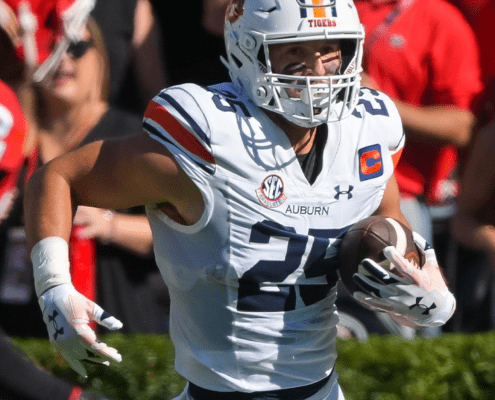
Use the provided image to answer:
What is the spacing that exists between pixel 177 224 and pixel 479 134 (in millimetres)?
2249

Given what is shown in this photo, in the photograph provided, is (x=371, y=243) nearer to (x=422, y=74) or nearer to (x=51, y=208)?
(x=51, y=208)

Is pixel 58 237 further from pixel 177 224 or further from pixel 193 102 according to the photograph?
pixel 193 102

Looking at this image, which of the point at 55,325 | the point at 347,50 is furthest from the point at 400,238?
the point at 55,325

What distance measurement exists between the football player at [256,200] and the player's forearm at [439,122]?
1633 millimetres

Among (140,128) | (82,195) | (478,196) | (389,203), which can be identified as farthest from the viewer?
(140,128)

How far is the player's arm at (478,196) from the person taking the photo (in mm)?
4281

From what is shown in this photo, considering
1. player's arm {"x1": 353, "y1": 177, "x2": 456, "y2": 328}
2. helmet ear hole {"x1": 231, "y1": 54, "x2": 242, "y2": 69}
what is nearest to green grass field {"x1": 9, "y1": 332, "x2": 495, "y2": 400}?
player's arm {"x1": 353, "y1": 177, "x2": 456, "y2": 328}

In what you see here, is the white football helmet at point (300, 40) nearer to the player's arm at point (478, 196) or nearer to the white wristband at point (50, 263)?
the white wristband at point (50, 263)

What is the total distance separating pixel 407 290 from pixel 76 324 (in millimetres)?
878

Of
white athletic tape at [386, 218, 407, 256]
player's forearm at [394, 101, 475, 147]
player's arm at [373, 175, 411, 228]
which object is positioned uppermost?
white athletic tape at [386, 218, 407, 256]

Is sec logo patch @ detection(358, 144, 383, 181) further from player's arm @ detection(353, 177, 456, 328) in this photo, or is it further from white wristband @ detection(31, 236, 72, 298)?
white wristband @ detection(31, 236, 72, 298)

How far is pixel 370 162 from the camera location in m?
2.65

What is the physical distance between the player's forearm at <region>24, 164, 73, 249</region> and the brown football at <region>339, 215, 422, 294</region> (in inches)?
30.6

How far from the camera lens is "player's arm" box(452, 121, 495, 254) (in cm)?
428
